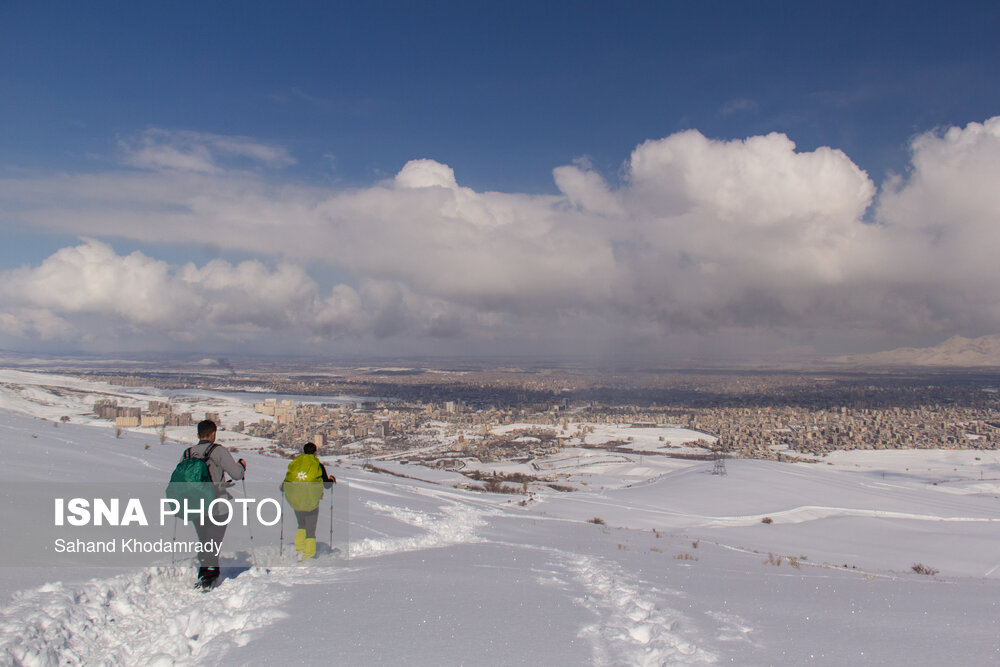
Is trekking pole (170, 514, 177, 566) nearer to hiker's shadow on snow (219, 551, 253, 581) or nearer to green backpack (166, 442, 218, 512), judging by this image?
green backpack (166, 442, 218, 512)

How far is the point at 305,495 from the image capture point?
7285mm

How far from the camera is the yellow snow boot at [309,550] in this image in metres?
7.12

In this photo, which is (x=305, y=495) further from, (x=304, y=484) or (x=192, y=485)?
(x=192, y=485)

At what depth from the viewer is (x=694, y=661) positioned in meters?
3.96

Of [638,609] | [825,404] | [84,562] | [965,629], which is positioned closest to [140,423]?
[84,562]

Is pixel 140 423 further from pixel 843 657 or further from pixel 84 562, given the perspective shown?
pixel 843 657

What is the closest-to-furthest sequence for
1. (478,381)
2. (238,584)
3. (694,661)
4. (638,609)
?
(694,661) < (638,609) < (238,584) < (478,381)

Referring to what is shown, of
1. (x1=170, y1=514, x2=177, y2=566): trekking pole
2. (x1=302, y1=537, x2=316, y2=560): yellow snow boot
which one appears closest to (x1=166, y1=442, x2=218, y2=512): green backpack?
(x1=170, y1=514, x2=177, y2=566): trekking pole

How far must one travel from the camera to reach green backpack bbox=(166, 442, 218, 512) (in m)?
5.95

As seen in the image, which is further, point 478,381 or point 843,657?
point 478,381

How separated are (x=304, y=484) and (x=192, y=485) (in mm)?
1596

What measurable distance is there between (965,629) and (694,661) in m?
2.55

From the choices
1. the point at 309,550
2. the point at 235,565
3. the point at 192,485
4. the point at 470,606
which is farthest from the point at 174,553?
the point at 470,606

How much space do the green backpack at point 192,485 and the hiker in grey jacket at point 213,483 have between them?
0.06 m
